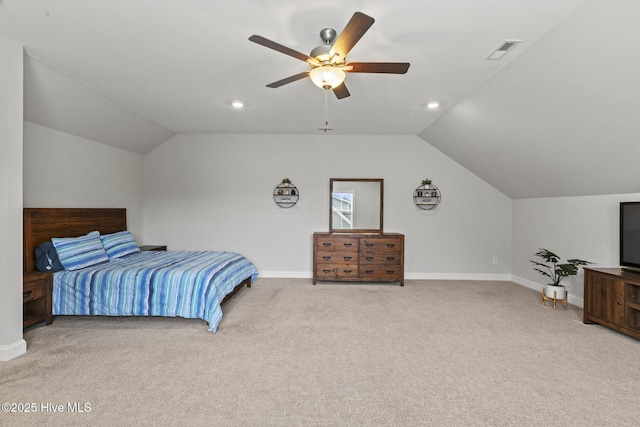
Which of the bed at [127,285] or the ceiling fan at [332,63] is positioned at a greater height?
the ceiling fan at [332,63]

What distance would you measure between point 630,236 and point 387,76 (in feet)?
10.1

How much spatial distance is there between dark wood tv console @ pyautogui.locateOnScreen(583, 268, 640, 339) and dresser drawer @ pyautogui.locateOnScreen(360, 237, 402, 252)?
92.0 inches

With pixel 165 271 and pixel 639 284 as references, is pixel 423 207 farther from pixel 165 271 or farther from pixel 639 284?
pixel 165 271

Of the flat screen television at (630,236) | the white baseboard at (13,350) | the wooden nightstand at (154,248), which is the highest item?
the flat screen television at (630,236)

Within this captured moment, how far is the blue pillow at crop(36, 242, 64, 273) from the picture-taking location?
3.27 meters

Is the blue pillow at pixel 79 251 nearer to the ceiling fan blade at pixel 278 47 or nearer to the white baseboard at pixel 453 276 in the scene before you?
the ceiling fan blade at pixel 278 47

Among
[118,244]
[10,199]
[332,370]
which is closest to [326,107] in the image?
[332,370]

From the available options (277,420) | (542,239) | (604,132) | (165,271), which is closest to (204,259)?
(165,271)

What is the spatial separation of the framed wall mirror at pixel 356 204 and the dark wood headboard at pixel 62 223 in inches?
135

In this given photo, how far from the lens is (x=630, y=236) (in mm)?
3223

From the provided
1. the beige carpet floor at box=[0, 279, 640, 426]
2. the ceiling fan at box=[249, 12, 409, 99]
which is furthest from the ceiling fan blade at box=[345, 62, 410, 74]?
the beige carpet floor at box=[0, 279, 640, 426]

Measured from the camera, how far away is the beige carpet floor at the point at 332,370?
6.10 feet

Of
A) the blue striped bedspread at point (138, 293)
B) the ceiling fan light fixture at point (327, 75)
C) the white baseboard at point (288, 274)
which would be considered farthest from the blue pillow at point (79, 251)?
the ceiling fan light fixture at point (327, 75)

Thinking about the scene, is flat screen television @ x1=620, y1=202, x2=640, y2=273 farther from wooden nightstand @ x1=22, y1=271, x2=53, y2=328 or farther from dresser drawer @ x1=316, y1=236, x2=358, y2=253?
wooden nightstand @ x1=22, y1=271, x2=53, y2=328
